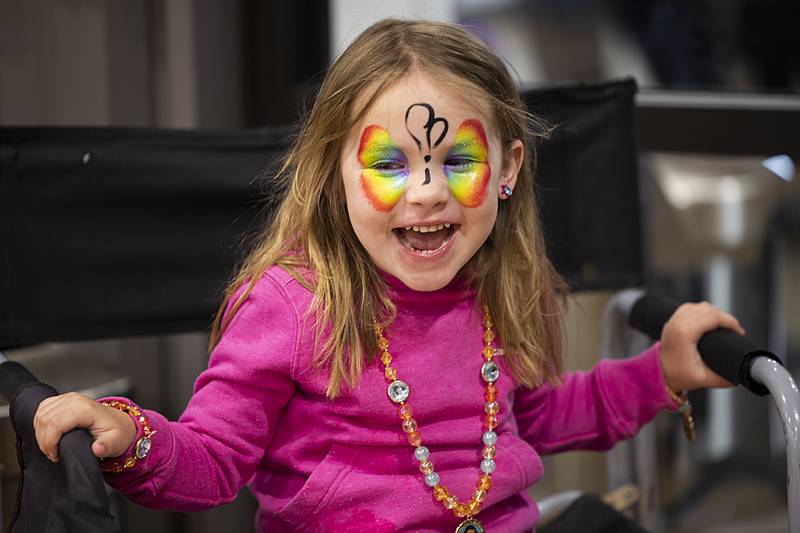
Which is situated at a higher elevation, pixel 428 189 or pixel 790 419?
pixel 428 189

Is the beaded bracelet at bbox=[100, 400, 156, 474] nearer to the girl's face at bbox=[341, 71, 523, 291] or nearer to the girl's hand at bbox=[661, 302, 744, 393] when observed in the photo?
the girl's face at bbox=[341, 71, 523, 291]

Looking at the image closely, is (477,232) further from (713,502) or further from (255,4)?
(713,502)

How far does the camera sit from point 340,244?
101 cm

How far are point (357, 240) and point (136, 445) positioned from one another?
1.01 ft

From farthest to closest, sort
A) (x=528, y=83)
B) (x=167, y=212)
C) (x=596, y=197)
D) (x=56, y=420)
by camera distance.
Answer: (x=528, y=83) < (x=596, y=197) < (x=167, y=212) < (x=56, y=420)

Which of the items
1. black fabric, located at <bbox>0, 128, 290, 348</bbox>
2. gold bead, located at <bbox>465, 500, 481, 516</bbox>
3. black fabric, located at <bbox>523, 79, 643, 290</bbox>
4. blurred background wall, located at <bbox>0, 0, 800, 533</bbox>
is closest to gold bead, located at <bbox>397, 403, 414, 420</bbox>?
gold bead, located at <bbox>465, 500, 481, 516</bbox>

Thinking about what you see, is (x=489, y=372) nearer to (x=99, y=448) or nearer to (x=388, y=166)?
(x=388, y=166)

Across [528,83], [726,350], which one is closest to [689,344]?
[726,350]

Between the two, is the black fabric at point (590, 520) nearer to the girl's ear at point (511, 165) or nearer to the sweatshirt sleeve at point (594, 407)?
the sweatshirt sleeve at point (594, 407)

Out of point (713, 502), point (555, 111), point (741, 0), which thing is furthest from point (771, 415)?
point (555, 111)

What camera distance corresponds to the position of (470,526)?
984mm

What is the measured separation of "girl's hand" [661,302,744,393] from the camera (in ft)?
3.53

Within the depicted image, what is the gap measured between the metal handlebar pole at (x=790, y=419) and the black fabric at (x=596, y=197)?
1.31 ft

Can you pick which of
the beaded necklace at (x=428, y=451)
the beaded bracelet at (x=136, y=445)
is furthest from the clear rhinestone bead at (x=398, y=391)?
the beaded bracelet at (x=136, y=445)
